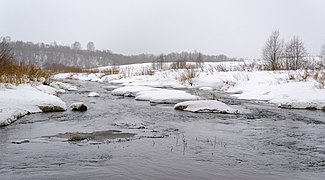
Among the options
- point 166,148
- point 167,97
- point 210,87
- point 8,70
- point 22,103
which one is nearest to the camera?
point 166,148

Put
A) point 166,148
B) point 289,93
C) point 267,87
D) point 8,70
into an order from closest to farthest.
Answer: point 166,148, point 8,70, point 289,93, point 267,87

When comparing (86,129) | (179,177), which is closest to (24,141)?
(86,129)

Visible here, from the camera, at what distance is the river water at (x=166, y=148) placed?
6.76 meters

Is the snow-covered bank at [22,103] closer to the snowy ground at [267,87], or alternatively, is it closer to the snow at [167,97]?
the snow at [167,97]

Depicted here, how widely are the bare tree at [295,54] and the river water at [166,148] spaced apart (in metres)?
28.1

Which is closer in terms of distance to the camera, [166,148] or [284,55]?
[166,148]

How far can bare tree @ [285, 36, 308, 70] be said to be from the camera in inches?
1593

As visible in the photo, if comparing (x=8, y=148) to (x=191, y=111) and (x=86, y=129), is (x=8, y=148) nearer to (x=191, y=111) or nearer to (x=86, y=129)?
(x=86, y=129)

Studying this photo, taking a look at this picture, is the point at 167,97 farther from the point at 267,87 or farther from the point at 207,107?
the point at 267,87

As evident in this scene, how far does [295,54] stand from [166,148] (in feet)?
125

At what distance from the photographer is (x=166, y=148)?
8867 millimetres

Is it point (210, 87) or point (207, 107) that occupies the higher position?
point (210, 87)

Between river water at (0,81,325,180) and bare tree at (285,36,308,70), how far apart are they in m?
28.1

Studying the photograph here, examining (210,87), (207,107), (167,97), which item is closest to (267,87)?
(167,97)
